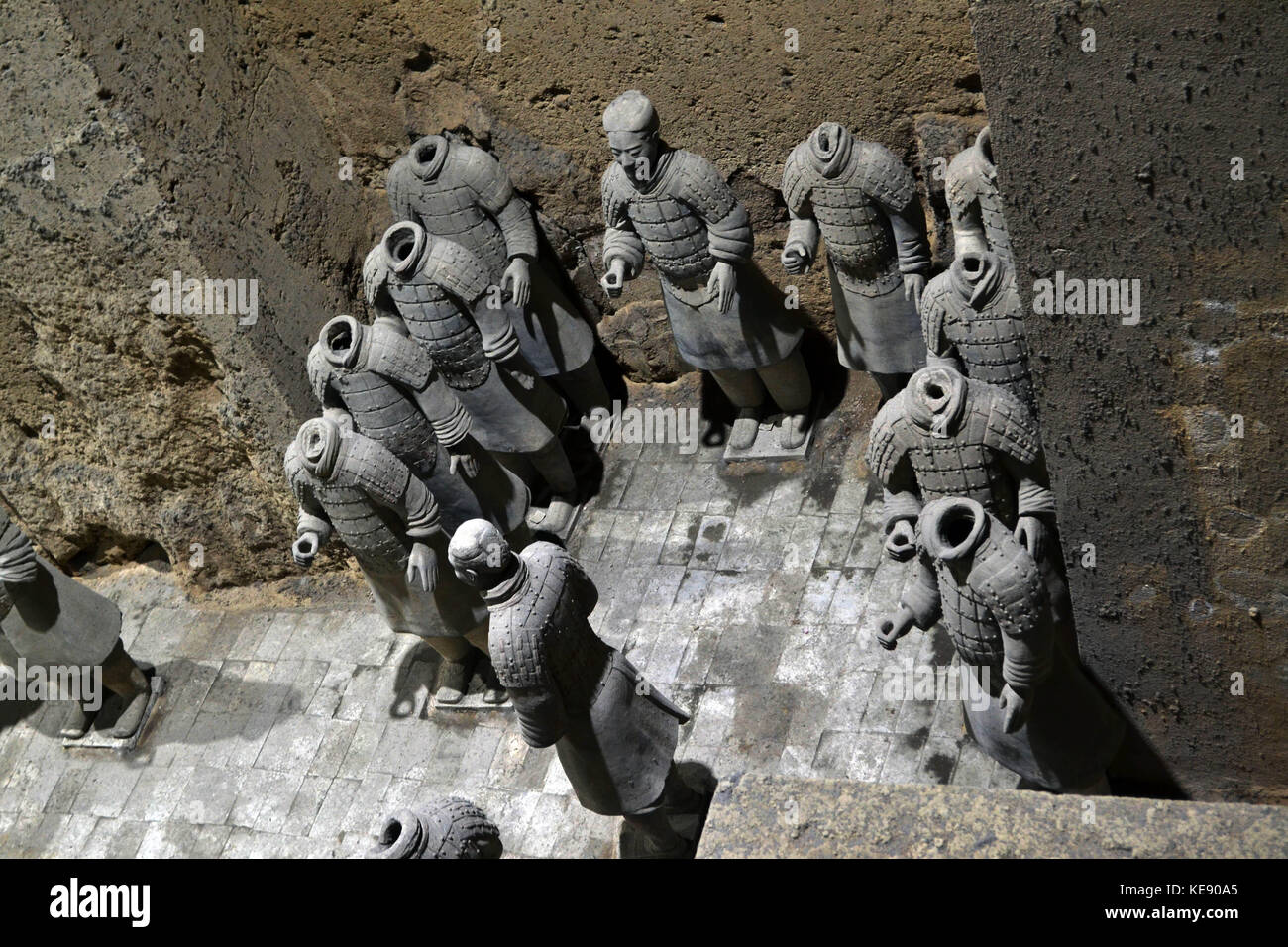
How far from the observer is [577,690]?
4.82 metres

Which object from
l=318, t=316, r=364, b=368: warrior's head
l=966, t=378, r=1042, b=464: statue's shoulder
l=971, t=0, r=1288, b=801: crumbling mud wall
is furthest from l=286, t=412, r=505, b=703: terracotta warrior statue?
l=971, t=0, r=1288, b=801: crumbling mud wall

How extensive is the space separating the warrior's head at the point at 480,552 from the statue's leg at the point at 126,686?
2.98 m

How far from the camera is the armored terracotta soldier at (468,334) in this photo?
21.2 feet

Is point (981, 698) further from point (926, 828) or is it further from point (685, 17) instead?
point (685, 17)

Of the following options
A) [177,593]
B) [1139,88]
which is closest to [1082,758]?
[1139,88]

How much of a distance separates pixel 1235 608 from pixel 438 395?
3.41 meters

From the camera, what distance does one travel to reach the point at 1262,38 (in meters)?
3.12

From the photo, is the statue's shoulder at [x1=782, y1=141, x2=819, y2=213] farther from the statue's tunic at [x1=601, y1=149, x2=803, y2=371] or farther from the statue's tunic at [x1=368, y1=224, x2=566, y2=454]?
the statue's tunic at [x1=368, y1=224, x2=566, y2=454]

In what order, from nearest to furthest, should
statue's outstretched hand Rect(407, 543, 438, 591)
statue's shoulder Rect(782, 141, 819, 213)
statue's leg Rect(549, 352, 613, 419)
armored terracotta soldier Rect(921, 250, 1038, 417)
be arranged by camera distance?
armored terracotta soldier Rect(921, 250, 1038, 417) → statue's outstretched hand Rect(407, 543, 438, 591) → statue's shoulder Rect(782, 141, 819, 213) → statue's leg Rect(549, 352, 613, 419)

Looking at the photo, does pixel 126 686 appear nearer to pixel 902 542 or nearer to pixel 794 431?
pixel 794 431

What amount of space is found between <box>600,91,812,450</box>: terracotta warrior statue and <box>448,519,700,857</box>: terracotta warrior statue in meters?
1.94

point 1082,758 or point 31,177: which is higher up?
point 31,177

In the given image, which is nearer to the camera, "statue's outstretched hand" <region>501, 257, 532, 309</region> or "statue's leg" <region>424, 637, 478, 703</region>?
"statue's leg" <region>424, 637, 478, 703</region>

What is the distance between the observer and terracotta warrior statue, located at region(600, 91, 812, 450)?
622 cm
